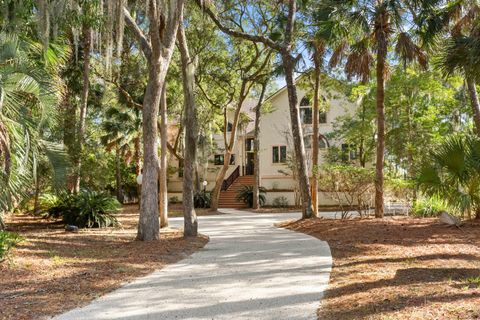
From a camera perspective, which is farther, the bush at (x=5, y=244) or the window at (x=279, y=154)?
the window at (x=279, y=154)

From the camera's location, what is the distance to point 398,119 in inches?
858

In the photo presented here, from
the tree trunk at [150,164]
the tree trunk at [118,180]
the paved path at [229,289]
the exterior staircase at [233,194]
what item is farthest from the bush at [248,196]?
the paved path at [229,289]

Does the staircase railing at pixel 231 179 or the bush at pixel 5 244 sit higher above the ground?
the staircase railing at pixel 231 179

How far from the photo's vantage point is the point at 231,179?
1284 inches

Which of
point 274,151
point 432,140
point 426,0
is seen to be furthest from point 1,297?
point 274,151

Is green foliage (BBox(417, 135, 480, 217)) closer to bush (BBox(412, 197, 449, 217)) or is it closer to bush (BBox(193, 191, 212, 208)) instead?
bush (BBox(412, 197, 449, 217))

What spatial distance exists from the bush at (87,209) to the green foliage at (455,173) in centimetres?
949

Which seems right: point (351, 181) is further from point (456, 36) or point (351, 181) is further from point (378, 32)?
point (456, 36)

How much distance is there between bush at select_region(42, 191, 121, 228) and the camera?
14.1m

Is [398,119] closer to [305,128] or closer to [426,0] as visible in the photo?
[305,128]

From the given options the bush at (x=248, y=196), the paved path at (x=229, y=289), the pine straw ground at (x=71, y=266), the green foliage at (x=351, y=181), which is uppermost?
the green foliage at (x=351, y=181)

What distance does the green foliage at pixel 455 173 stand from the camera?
9.41 m

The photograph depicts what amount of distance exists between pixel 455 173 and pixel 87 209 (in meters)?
10.4

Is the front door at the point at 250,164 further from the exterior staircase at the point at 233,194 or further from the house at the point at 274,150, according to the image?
the exterior staircase at the point at 233,194
